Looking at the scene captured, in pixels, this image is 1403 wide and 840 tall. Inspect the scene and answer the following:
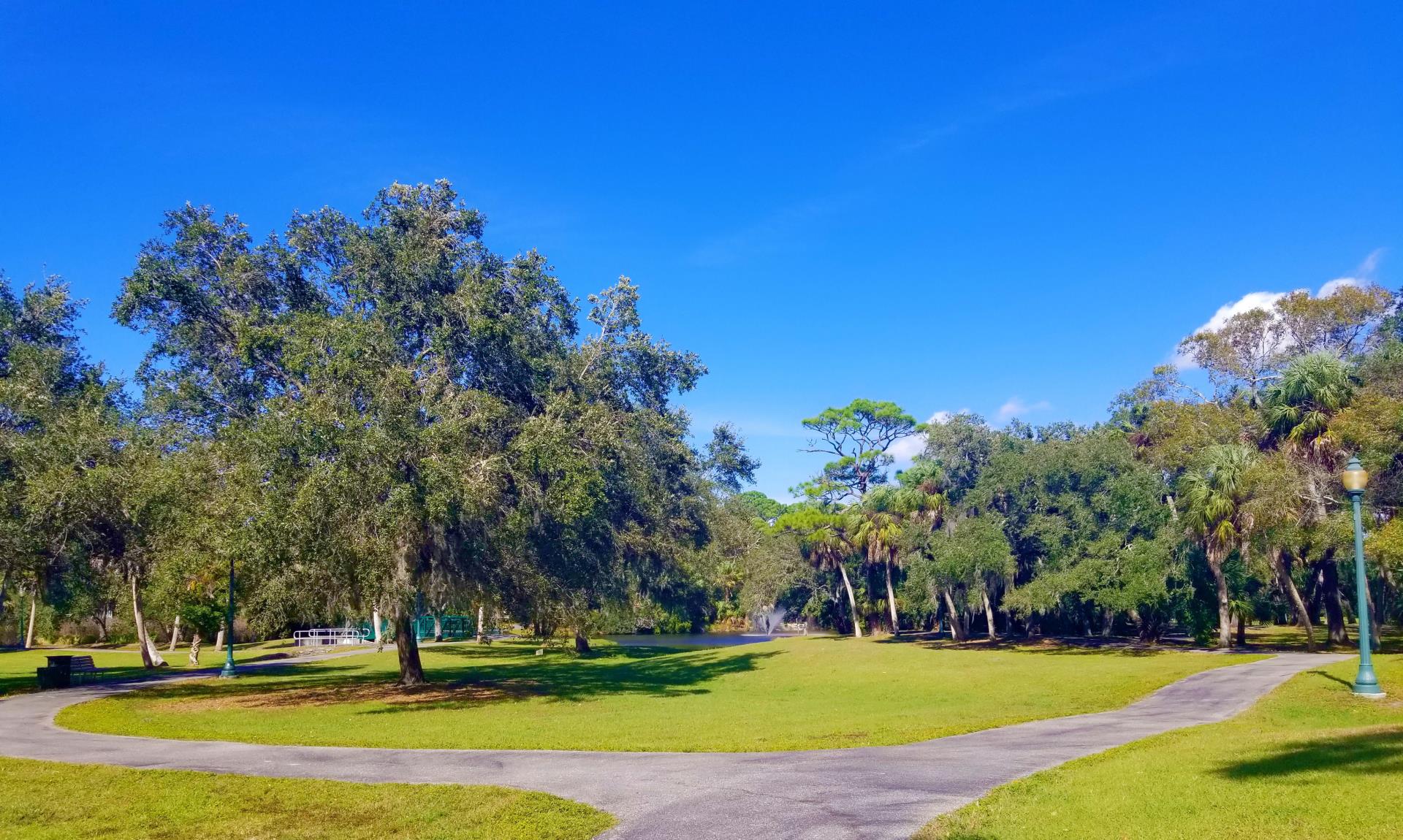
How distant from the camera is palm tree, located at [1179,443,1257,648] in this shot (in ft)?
115

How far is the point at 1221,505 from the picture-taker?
34.8 meters

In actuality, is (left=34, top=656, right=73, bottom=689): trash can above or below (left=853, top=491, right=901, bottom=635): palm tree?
below

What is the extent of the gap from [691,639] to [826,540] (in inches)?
637

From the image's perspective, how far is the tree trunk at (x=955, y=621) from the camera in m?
51.6

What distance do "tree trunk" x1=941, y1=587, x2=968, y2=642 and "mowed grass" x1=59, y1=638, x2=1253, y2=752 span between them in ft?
27.5

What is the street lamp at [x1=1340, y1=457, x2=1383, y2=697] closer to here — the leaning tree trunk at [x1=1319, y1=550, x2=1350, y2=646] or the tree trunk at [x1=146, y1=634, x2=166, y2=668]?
the leaning tree trunk at [x1=1319, y1=550, x2=1350, y2=646]

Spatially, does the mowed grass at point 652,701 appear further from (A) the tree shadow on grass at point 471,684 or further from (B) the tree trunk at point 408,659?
(B) the tree trunk at point 408,659

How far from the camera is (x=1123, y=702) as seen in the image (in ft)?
69.4

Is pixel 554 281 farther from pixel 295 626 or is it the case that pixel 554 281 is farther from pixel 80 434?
pixel 295 626

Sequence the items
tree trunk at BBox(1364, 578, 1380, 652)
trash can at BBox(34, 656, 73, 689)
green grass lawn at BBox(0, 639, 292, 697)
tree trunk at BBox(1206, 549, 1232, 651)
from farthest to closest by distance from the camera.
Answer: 1. tree trunk at BBox(1206, 549, 1232, 651)
2. tree trunk at BBox(1364, 578, 1380, 652)
3. green grass lawn at BBox(0, 639, 292, 697)
4. trash can at BBox(34, 656, 73, 689)

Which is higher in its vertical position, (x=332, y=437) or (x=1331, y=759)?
(x=332, y=437)

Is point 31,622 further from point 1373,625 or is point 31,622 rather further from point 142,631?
point 1373,625

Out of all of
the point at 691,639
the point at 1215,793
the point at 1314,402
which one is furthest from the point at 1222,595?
the point at 691,639

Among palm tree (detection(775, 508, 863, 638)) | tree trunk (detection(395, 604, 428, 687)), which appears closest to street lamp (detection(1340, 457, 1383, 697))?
tree trunk (detection(395, 604, 428, 687))
